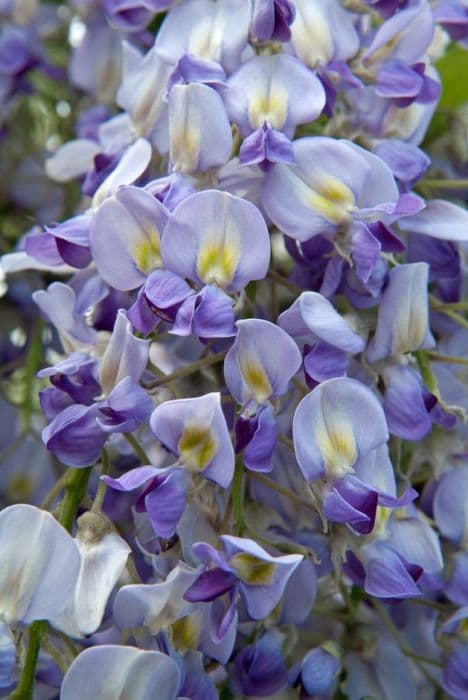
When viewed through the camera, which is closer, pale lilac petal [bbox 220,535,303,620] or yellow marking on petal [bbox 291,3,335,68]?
pale lilac petal [bbox 220,535,303,620]

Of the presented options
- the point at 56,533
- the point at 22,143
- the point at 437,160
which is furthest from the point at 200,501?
the point at 22,143

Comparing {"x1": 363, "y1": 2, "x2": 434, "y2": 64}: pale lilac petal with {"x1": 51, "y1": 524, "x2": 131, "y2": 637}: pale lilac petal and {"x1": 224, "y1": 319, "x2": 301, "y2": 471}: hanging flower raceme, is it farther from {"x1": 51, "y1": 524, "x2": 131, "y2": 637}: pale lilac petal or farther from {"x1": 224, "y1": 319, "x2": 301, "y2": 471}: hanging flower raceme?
{"x1": 51, "y1": 524, "x2": 131, "y2": 637}: pale lilac petal

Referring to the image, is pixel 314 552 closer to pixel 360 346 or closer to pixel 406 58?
pixel 360 346

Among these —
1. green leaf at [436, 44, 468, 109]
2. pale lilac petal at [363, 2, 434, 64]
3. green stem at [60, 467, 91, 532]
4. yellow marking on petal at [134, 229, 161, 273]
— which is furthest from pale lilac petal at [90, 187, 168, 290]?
green leaf at [436, 44, 468, 109]

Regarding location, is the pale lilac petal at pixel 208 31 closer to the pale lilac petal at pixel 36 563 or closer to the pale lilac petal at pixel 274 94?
the pale lilac petal at pixel 274 94

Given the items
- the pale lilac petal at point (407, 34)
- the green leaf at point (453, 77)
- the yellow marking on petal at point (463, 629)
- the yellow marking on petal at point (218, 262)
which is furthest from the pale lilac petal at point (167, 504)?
the green leaf at point (453, 77)

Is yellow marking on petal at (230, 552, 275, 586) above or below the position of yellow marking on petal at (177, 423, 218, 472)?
below

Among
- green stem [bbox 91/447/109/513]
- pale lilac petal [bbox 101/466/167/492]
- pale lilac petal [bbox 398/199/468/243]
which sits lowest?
green stem [bbox 91/447/109/513]
